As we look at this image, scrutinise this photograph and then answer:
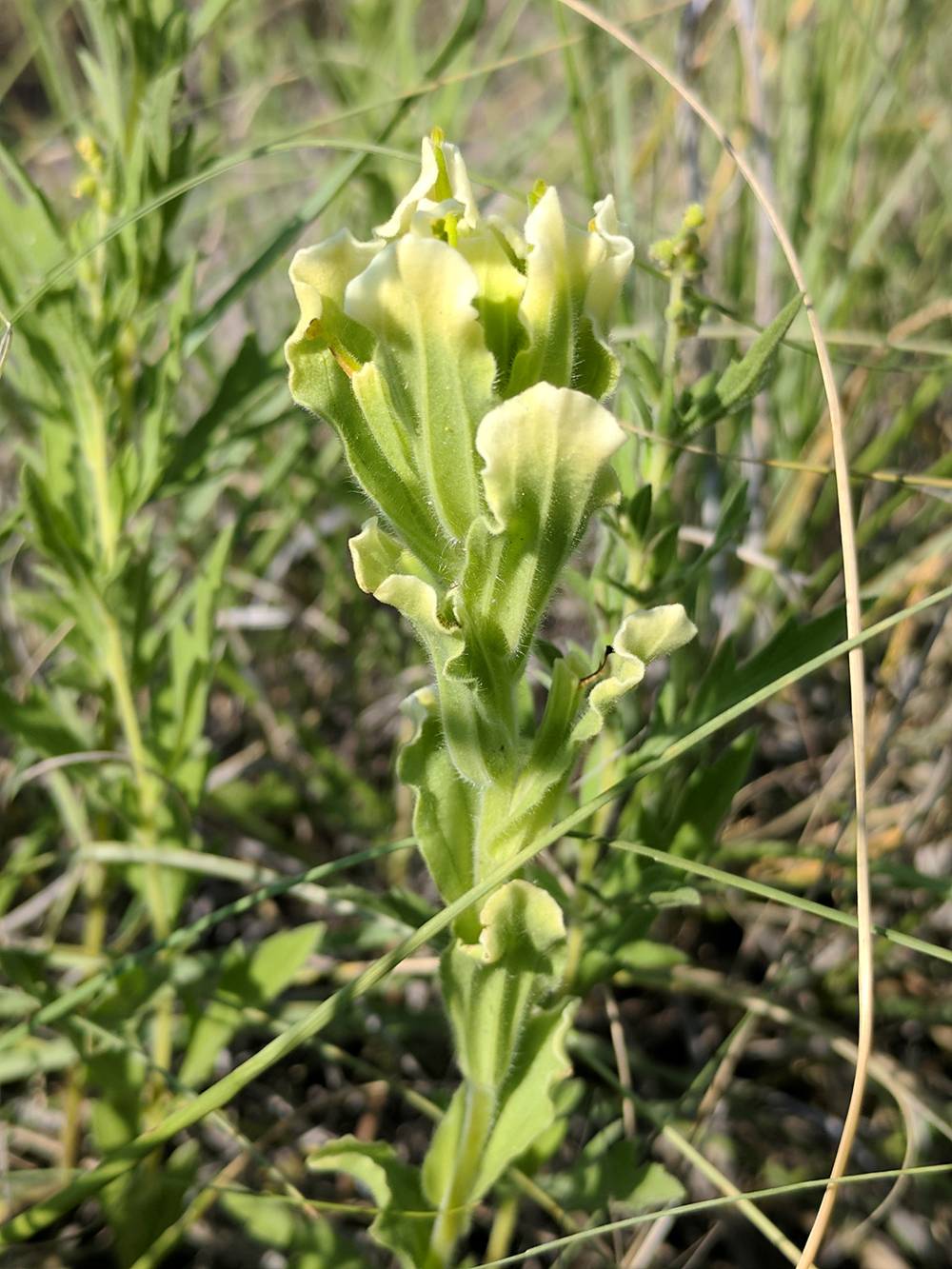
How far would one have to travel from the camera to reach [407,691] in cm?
218

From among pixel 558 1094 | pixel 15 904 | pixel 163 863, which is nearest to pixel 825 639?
pixel 558 1094

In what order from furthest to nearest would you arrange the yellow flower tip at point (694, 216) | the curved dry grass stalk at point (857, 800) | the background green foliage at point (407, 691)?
the background green foliage at point (407, 691), the yellow flower tip at point (694, 216), the curved dry grass stalk at point (857, 800)

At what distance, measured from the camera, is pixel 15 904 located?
212 centimetres

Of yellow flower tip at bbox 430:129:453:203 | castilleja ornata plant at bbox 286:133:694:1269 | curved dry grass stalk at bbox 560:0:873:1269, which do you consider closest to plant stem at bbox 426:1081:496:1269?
castilleja ornata plant at bbox 286:133:694:1269

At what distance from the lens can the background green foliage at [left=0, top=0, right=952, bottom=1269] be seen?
4.43 ft

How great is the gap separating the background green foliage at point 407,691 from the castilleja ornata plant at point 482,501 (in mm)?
126

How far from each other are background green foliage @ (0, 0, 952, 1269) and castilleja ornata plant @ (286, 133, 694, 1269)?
0.41 feet

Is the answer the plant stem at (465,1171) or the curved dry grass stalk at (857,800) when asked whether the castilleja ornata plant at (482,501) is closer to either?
the plant stem at (465,1171)

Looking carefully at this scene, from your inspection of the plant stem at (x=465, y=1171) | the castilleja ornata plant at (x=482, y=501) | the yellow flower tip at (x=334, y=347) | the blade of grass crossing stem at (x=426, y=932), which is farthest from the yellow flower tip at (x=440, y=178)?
the plant stem at (x=465, y=1171)

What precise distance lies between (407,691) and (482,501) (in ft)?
4.18

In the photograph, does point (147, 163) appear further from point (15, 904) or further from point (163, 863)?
point (15, 904)

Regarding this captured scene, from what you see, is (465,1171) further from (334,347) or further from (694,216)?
(694,216)

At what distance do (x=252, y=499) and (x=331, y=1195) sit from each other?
3.38ft

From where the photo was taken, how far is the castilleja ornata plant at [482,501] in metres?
0.83
